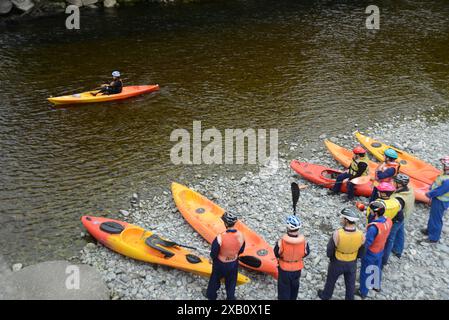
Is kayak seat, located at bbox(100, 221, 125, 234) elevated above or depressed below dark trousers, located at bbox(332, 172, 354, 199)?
below

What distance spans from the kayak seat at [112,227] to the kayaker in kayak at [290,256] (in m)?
3.68

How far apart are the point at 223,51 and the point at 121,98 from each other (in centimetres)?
717

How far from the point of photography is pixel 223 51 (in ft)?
68.3

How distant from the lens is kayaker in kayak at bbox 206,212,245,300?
671 cm

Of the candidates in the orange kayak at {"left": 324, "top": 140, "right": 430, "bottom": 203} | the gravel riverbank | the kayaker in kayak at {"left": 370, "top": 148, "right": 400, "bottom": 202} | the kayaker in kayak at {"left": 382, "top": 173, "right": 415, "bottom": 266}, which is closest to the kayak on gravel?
the gravel riverbank

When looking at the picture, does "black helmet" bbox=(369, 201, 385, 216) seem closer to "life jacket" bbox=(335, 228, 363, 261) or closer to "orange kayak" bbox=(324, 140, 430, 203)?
"life jacket" bbox=(335, 228, 363, 261)

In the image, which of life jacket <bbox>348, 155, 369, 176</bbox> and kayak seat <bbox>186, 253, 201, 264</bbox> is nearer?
kayak seat <bbox>186, 253, 201, 264</bbox>

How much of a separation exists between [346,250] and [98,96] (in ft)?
37.2

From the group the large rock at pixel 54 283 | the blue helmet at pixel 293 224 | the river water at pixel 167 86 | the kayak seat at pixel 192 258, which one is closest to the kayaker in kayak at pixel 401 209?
the blue helmet at pixel 293 224

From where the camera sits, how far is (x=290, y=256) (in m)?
6.57

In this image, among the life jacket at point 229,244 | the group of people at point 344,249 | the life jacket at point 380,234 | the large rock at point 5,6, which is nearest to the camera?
the group of people at point 344,249

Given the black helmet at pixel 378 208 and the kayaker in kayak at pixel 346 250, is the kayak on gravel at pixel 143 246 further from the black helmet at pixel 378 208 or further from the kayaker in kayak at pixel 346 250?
the black helmet at pixel 378 208

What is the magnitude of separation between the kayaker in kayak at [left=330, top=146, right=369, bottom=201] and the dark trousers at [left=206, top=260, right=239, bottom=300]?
4.32 metres

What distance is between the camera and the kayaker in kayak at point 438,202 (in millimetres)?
8172
